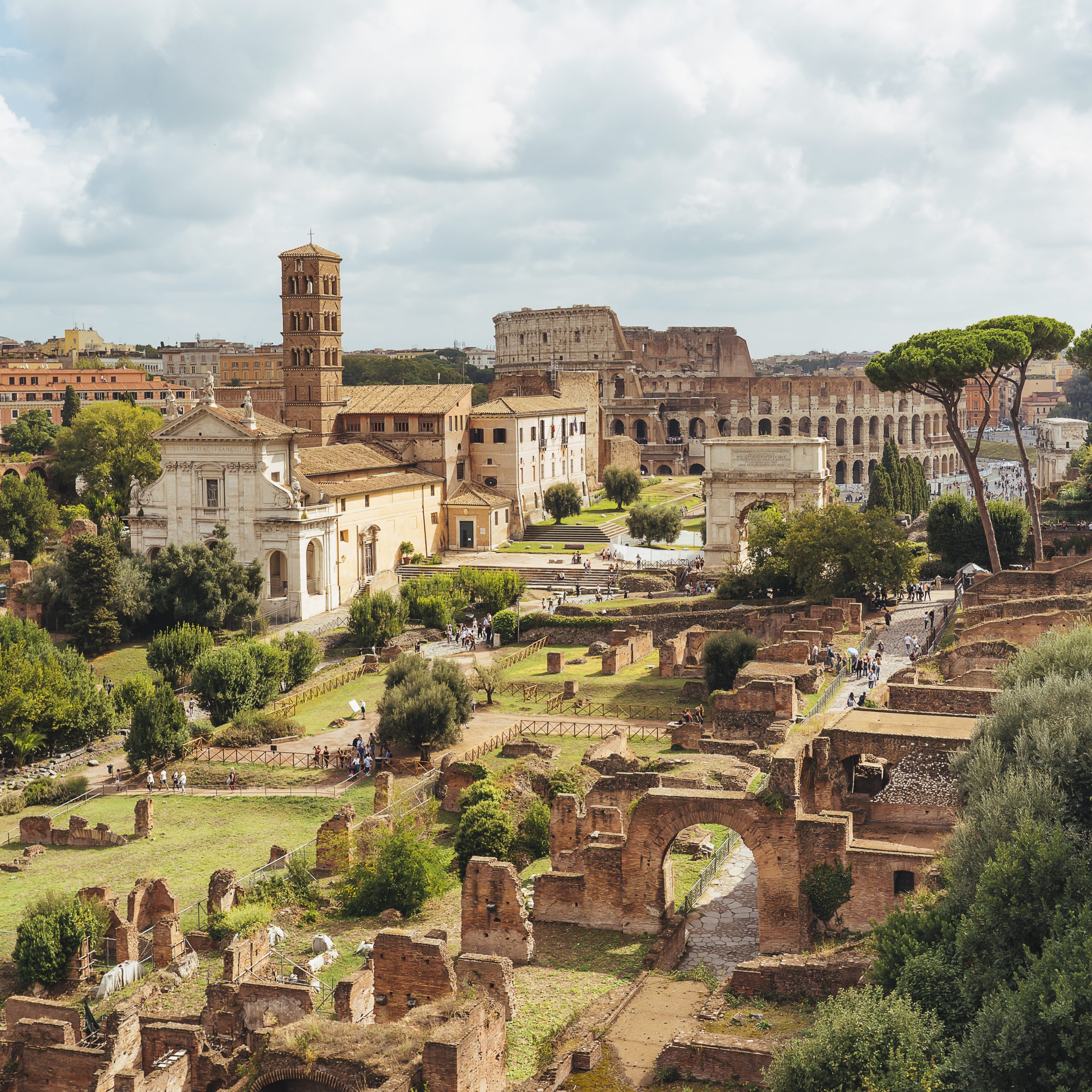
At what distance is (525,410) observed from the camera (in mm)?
66750

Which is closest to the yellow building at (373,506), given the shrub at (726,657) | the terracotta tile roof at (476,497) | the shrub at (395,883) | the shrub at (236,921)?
the terracotta tile roof at (476,497)

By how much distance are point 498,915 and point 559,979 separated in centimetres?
129

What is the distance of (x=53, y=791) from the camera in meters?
30.8

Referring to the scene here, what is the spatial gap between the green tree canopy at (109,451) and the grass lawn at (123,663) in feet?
73.2

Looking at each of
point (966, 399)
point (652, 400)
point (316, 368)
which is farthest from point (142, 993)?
point (966, 399)

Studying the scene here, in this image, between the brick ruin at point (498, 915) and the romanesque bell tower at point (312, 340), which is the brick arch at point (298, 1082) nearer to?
the brick ruin at point (498, 915)

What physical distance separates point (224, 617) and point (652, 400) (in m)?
67.3

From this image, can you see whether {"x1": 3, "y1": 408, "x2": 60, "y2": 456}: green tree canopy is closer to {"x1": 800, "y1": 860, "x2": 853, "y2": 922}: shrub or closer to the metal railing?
the metal railing

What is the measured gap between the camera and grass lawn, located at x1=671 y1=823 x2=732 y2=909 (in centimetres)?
2048

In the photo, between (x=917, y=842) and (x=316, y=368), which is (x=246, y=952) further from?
(x=316, y=368)

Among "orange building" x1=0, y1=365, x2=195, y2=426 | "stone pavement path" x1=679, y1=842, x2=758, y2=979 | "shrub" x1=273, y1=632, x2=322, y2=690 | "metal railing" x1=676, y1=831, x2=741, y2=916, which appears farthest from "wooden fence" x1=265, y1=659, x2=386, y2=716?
"orange building" x1=0, y1=365, x2=195, y2=426

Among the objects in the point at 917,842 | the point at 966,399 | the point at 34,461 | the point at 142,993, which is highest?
the point at 966,399

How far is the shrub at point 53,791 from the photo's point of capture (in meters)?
30.6

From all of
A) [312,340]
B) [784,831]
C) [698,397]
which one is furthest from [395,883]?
[698,397]
